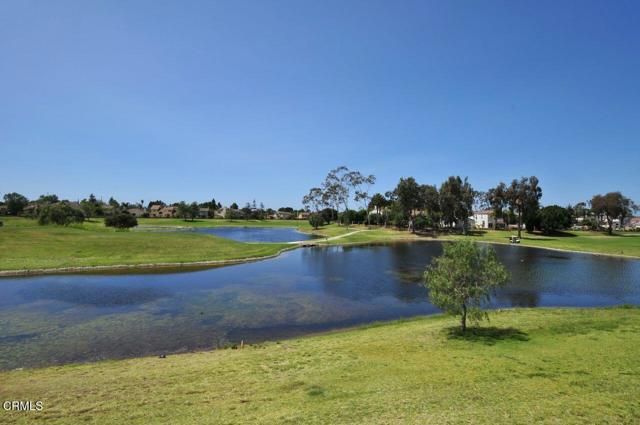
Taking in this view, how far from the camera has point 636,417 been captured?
846 cm

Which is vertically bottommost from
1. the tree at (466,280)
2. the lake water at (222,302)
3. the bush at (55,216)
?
the lake water at (222,302)

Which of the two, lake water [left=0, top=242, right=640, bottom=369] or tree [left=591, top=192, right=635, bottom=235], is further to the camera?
tree [left=591, top=192, right=635, bottom=235]

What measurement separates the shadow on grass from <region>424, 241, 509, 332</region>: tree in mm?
604

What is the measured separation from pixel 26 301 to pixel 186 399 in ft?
86.5

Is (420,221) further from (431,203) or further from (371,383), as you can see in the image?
(371,383)

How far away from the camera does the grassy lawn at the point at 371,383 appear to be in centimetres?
895

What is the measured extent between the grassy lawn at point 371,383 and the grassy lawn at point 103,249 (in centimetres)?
3525

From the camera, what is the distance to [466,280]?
17609 mm

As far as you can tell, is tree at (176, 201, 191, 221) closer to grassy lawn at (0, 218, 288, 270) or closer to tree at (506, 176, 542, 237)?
grassy lawn at (0, 218, 288, 270)

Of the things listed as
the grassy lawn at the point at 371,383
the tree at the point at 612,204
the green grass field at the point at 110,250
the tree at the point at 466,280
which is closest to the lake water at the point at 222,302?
the grassy lawn at the point at 371,383

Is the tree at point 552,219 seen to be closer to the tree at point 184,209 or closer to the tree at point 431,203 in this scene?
the tree at point 431,203

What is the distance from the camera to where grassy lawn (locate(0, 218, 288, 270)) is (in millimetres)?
44281

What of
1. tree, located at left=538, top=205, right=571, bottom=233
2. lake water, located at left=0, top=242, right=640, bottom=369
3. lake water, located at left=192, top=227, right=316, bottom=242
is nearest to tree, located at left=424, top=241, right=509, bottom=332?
lake water, located at left=0, top=242, right=640, bottom=369

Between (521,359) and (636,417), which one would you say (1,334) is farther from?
(636,417)
